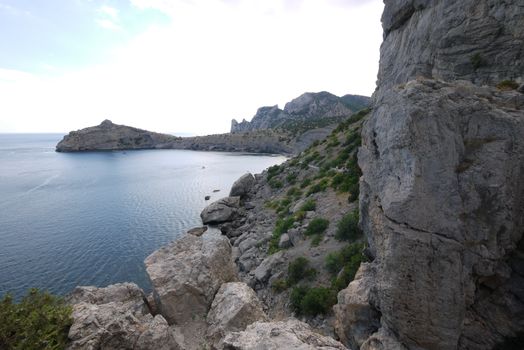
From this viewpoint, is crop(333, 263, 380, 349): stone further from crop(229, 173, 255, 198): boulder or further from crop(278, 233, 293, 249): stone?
crop(229, 173, 255, 198): boulder

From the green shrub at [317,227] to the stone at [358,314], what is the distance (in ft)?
44.1

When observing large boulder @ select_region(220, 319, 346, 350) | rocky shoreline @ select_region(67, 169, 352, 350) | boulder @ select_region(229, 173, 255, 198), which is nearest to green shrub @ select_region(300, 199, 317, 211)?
rocky shoreline @ select_region(67, 169, 352, 350)

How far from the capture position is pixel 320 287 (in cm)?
2181

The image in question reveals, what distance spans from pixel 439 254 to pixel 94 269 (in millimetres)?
35334

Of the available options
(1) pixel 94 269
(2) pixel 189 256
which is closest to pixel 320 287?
(2) pixel 189 256

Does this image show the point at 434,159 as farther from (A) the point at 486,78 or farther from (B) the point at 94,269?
(B) the point at 94,269

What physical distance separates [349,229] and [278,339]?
1913 cm

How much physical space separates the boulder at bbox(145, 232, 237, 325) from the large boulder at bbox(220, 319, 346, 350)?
17.4 ft

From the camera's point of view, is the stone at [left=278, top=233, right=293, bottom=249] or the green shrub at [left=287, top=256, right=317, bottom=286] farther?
the stone at [left=278, top=233, right=293, bottom=249]

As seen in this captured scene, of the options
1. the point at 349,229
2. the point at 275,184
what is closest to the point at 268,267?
the point at 349,229

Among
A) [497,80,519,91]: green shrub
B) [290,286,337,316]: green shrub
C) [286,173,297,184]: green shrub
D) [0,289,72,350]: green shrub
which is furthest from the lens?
[286,173,297,184]: green shrub

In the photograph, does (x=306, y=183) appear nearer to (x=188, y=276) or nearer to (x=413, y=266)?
(x=188, y=276)

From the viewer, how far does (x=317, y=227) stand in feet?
97.1

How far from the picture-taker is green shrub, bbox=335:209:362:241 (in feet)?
84.2
